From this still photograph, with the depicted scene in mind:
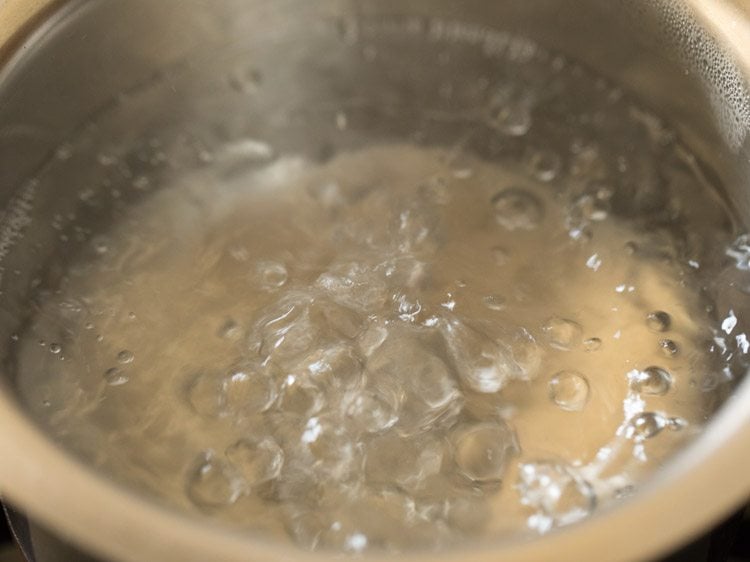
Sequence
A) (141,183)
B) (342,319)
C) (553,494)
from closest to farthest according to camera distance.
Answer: (553,494)
(342,319)
(141,183)

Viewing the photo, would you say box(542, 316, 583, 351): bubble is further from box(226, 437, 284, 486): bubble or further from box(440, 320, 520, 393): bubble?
box(226, 437, 284, 486): bubble

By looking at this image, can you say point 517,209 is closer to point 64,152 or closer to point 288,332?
point 288,332

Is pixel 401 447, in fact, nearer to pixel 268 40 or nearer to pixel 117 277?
pixel 117 277

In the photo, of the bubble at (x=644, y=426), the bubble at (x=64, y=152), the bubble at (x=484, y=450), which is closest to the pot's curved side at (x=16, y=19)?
the bubble at (x=64, y=152)

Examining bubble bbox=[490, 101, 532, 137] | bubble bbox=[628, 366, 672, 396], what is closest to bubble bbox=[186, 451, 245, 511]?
bubble bbox=[628, 366, 672, 396]

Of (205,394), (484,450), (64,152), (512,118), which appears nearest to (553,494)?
(484,450)

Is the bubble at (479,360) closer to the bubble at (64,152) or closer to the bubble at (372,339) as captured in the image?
the bubble at (372,339)

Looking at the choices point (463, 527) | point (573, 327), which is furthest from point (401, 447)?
point (573, 327)
